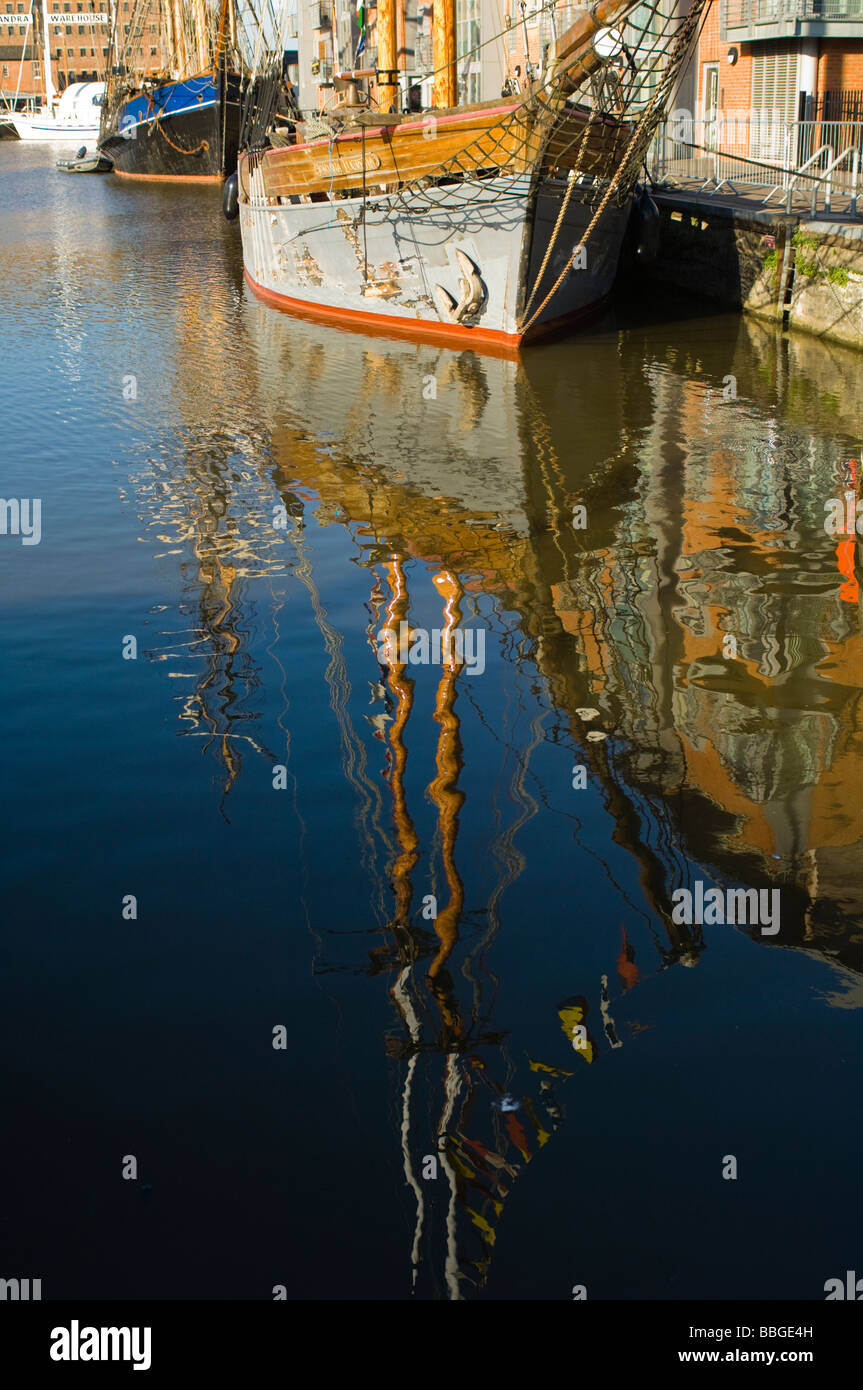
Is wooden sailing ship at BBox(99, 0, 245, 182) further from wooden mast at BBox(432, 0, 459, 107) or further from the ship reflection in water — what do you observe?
the ship reflection in water

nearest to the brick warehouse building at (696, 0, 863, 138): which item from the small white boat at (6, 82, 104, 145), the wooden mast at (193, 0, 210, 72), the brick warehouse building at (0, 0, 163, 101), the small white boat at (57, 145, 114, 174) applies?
the wooden mast at (193, 0, 210, 72)

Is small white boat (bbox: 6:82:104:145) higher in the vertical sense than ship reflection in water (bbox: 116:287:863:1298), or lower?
higher

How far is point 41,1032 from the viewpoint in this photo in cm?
543

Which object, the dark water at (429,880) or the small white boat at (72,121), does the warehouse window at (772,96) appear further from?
the small white boat at (72,121)

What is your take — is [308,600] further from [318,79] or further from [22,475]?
[318,79]

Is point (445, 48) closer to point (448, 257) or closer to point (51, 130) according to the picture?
point (448, 257)

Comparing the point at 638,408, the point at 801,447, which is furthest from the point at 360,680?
the point at 638,408

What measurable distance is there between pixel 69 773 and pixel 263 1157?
3.31m

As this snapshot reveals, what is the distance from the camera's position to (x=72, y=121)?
10294 cm

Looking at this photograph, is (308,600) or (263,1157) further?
(308,600)

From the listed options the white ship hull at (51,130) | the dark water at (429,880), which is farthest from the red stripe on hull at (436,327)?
the white ship hull at (51,130)

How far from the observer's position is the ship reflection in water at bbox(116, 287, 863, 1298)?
17.2 feet

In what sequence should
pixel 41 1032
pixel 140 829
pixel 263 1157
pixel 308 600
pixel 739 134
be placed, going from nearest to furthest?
pixel 263 1157 < pixel 41 1032 < pixel 140 829 < pixel 308 600 < pixel 739 134

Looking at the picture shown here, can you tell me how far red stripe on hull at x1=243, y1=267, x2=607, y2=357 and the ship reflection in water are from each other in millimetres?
4781
